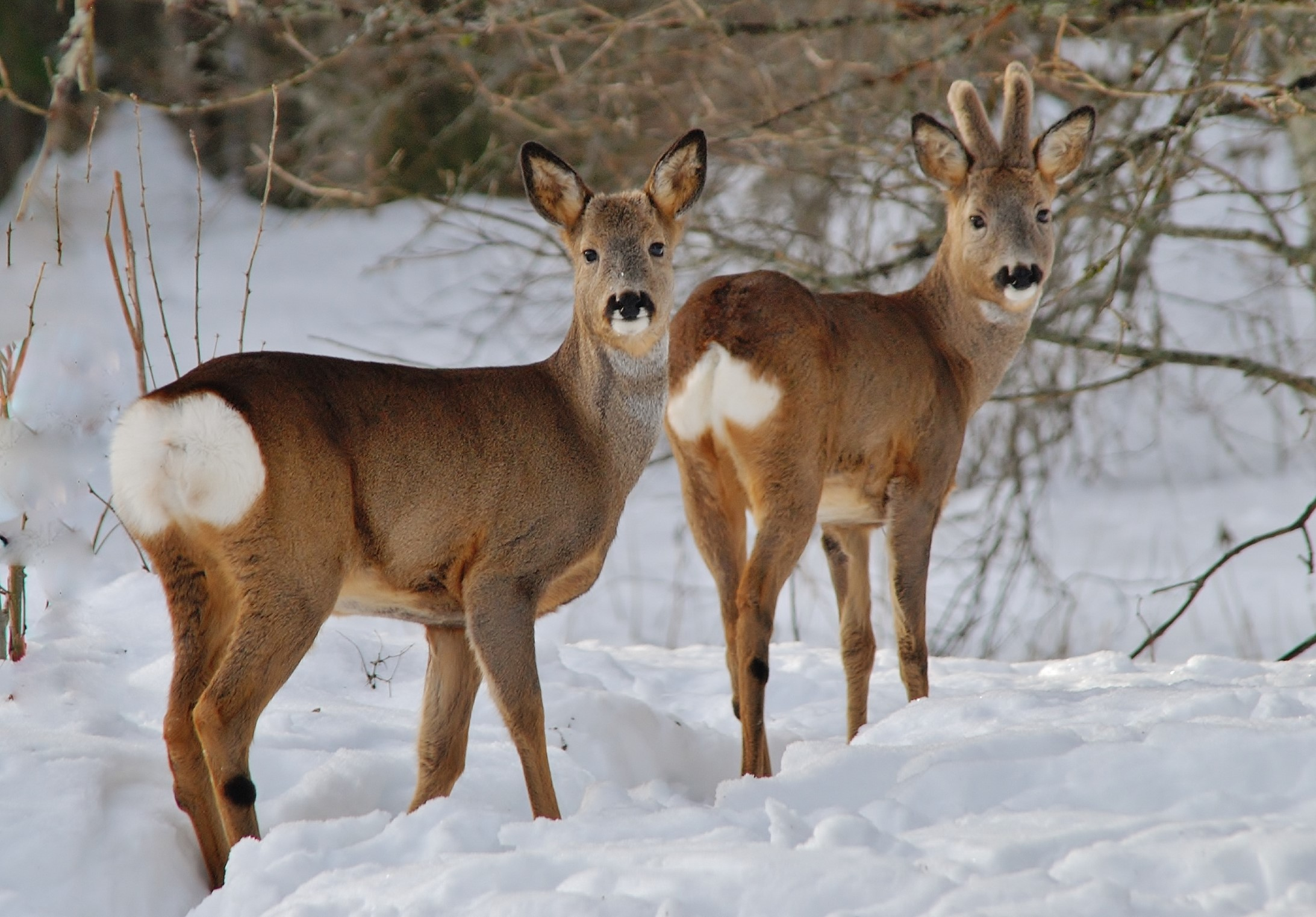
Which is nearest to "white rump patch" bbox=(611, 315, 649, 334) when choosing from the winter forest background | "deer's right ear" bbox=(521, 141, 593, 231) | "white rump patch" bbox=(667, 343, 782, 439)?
"deer's right ear" bbox=(521, 141, 593, 231)

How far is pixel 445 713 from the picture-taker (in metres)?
4.39

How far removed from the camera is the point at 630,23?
695 centimetres

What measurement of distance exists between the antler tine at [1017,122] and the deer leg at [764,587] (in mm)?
1936

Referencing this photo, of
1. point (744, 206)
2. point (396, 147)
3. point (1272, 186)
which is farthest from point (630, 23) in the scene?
point (1272, 186)

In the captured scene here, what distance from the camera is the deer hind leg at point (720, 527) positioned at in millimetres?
5379

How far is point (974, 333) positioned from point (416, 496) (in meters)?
2.98

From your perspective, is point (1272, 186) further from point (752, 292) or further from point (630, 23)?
point (752, 292)

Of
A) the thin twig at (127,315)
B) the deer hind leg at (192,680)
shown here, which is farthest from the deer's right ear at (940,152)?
the deer hind leg at (192,680)

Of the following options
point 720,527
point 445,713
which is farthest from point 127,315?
point 720,527

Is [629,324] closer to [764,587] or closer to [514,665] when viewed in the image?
[514,665]

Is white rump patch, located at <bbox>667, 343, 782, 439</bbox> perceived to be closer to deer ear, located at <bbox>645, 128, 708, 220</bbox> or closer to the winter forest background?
deer ear, located at <bbox>645, 128, 708, 220</bbox>

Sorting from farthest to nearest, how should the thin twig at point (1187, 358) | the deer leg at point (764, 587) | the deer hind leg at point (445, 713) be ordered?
the thin twig at point (1187, 358) < the deer leg at point (764, 587) < the deer hind leg at point (445, 713)

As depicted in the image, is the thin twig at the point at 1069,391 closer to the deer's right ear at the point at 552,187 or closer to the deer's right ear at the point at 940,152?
the deer's right ear at the point at 940,152

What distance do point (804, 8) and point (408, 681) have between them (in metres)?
6.80
